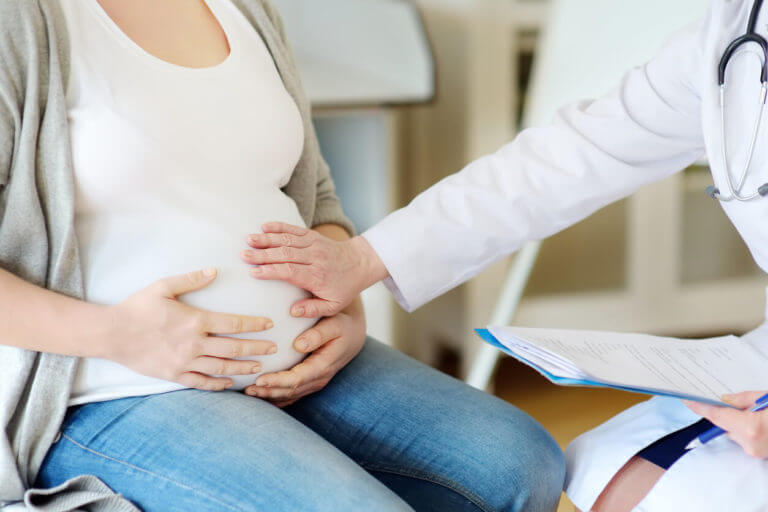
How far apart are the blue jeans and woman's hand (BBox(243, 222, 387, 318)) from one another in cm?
10

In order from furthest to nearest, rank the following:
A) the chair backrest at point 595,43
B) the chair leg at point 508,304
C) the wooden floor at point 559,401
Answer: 1. the wooden floor at point 559,401
2. the chair leg at point 508,304
3. the chair backrest at point 595,43

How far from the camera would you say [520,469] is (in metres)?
0.90

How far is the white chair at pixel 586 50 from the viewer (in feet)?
5.05

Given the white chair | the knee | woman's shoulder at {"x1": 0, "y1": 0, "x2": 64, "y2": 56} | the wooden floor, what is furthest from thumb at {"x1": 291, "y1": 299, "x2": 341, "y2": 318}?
the wooden floor

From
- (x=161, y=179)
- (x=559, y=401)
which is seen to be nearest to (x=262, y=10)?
(x=161, y=179)

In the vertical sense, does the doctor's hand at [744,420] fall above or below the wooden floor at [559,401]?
above

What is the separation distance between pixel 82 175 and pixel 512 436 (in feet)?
1.72

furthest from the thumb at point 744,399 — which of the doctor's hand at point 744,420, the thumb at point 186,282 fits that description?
the thumb at point 186,282

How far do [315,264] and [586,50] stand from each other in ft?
3.15

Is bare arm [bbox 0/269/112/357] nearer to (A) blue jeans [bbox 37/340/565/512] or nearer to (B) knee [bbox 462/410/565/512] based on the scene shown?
(A) blue jeans [bbox 37/340/565/512]

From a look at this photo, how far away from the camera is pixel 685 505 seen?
2.64 feet

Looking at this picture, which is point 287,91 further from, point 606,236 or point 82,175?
point 606,236

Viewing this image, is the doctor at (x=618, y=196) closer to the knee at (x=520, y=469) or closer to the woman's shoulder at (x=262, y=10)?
the knee at (x=520, y=469)

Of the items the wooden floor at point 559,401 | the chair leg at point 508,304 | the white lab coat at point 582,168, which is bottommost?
the wooden floor at point 559,401
